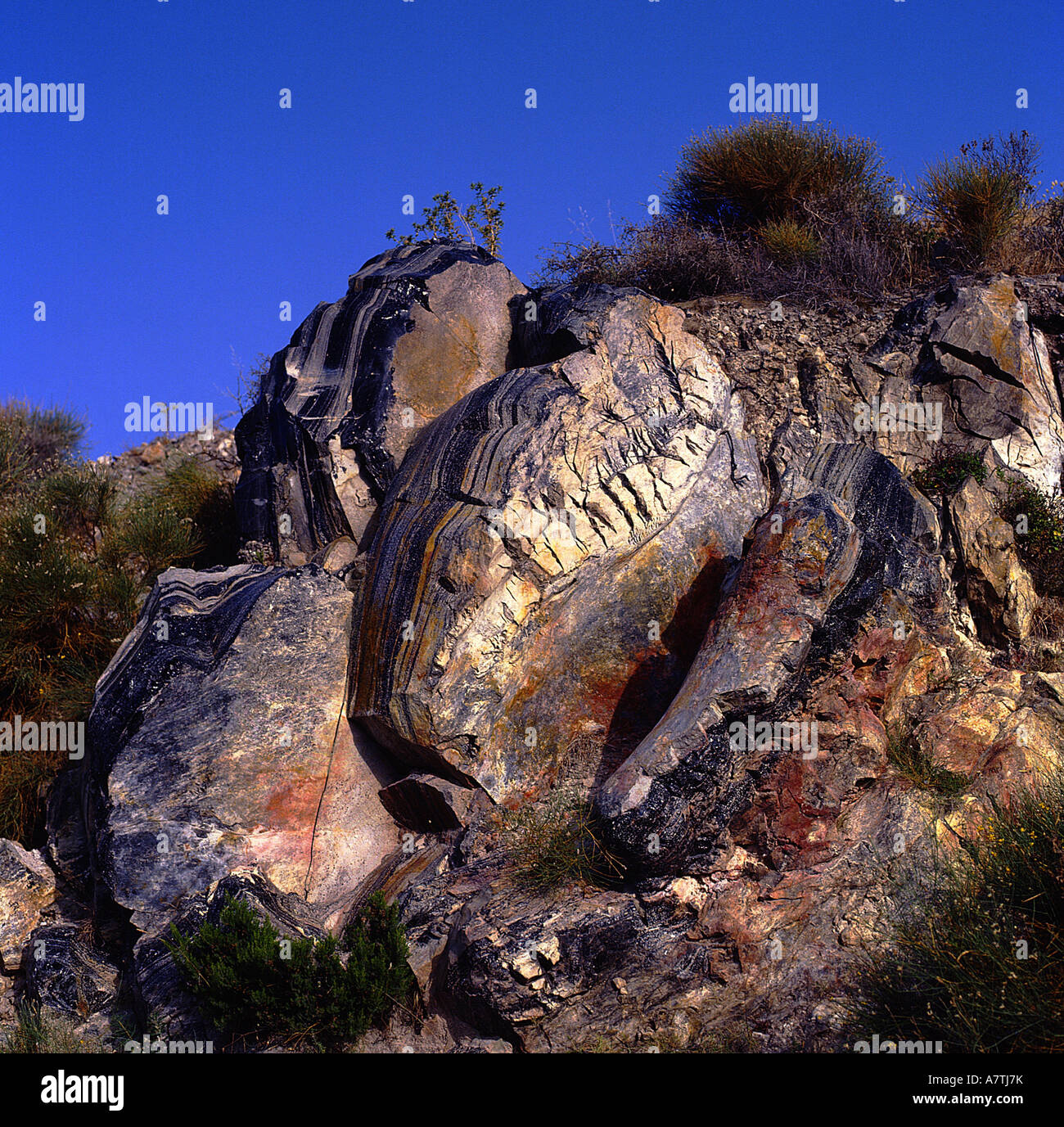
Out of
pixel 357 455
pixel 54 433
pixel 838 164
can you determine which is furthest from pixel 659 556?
pixel 54 433

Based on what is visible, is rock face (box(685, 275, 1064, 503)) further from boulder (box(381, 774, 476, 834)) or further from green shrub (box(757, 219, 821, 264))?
boulder (box(381, 774, 476, 834))

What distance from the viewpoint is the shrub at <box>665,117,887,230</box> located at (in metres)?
13.3

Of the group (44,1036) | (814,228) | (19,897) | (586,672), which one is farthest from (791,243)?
(44,1036)

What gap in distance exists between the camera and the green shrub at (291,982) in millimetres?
6215

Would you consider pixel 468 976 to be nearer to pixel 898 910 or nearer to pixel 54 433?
pixel 898 910

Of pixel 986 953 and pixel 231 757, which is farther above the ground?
pixel 231 757

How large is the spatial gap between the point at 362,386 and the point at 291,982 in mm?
5937

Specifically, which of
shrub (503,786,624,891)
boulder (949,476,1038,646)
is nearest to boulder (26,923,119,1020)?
shrub (503,786,624,891)

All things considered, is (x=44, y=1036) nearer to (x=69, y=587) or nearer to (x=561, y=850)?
(x=561, y=850)

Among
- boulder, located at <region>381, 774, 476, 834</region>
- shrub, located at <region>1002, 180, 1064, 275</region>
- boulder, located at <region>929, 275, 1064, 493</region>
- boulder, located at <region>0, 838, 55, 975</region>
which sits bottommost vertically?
boulder, located at <region>0, 838, 55, 975</region>

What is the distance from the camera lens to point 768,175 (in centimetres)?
1338

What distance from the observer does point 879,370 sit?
1030cm

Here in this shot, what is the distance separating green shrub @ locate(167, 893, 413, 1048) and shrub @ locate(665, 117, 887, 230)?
33.6 feet

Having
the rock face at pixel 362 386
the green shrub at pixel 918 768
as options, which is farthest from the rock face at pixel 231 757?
the green shrub at pixel 918 768
